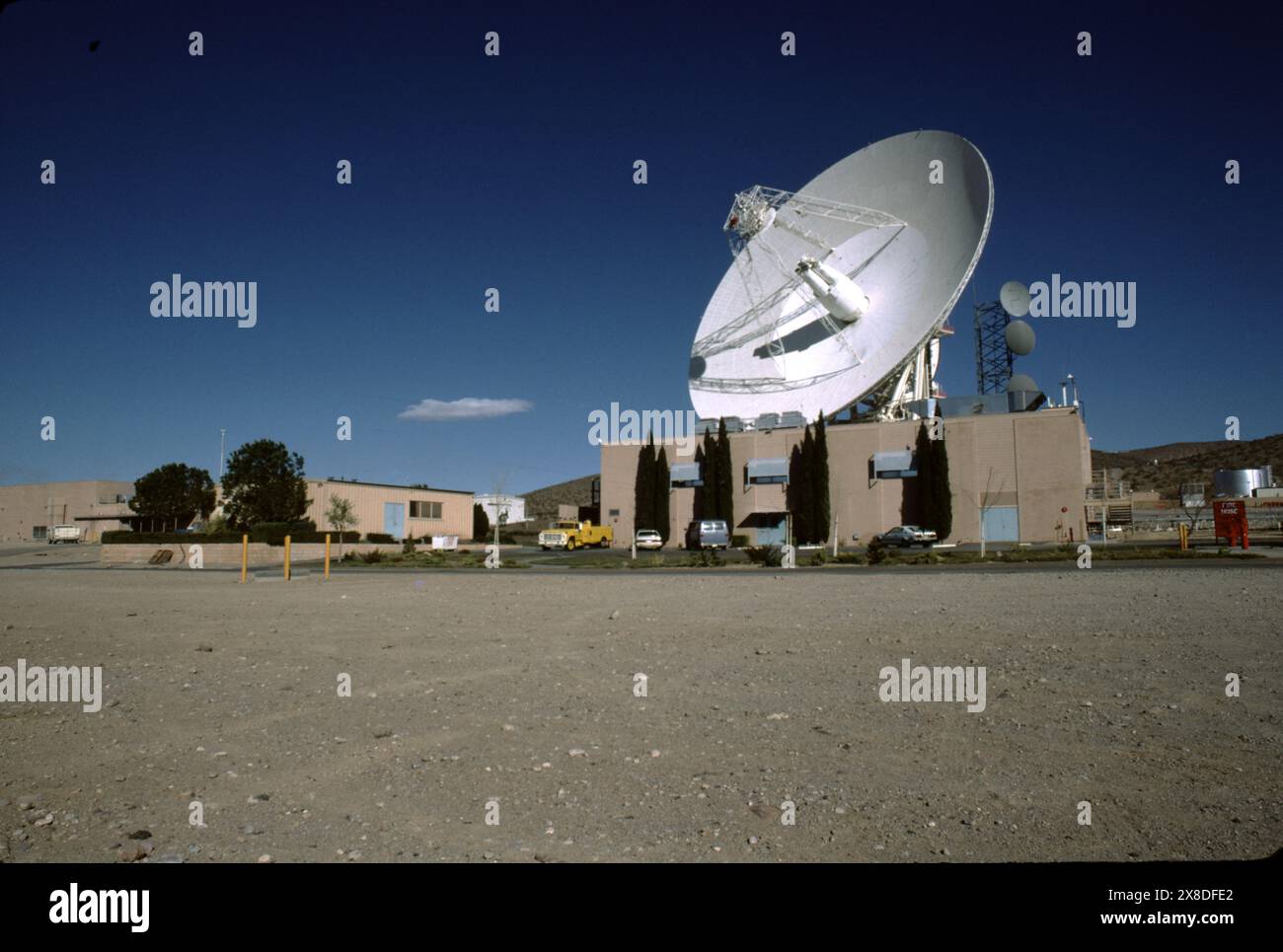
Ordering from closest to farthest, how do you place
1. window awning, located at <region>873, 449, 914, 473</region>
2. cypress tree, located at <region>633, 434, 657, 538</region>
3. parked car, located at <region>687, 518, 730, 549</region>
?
window awning, located at <region>873, 449, 914, 473</region> < parked car, located at <region>687, 518, 730, 549</region> < cypress tree, located at <region>633, 434, 657, 538</region>

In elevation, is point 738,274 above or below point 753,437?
above

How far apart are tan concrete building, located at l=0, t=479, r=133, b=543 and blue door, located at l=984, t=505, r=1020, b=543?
74.4 meters

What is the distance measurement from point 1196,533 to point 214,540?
5798 centimetres

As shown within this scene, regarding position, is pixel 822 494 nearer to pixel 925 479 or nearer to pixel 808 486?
pixel 808 486

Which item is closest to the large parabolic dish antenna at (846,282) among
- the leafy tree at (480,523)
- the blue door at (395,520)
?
the blue door at (395,520)

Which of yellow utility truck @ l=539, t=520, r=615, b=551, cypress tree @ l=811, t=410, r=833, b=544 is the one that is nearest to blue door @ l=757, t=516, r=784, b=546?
cypress tree @ l=811, t=410, r=833, b=544

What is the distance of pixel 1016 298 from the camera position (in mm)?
51281

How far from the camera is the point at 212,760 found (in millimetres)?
5539

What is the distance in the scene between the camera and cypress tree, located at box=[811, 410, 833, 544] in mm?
48344

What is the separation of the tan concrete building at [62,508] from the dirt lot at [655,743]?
80.7m

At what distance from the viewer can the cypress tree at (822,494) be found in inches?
1903

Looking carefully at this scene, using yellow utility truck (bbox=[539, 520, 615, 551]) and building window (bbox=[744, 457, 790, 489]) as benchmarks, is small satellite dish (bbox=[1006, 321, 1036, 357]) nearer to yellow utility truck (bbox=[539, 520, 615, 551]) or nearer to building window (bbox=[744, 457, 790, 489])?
building window (bbox=[744, 457, 790, 489])
